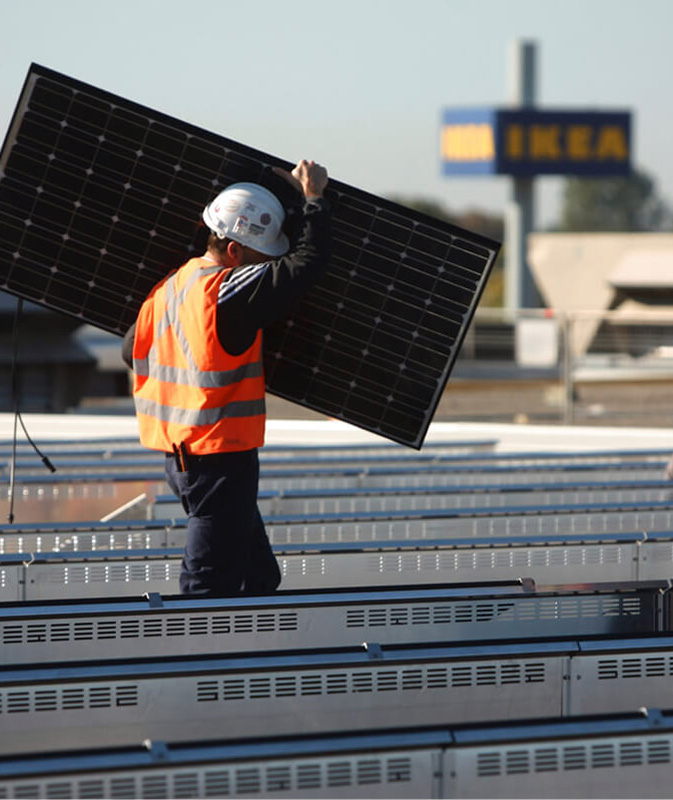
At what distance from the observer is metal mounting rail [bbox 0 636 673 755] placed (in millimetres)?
4055

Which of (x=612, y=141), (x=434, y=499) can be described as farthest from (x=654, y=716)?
(x=612, y=141)

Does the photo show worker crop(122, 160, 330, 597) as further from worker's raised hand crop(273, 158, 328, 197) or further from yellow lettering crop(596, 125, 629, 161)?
yellow lettering crop(596, 125, 629, 161)

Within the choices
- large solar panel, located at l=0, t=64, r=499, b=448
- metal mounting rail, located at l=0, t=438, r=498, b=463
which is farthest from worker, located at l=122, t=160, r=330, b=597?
metal mounting rail, located at l=0, t=438, r=498, b=463

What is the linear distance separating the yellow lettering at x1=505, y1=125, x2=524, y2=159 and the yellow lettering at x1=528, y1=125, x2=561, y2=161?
1.25 feet

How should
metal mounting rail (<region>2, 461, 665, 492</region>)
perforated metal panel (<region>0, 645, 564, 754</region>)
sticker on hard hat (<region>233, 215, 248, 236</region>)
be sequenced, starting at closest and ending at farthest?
1. perforated metal panel (<region>0, 645, 564, 754</region>)
2. sticker on hard hat (<region>233, 215, 248, 236</region>)
3. metal mounting rail (<region>2, 461, 665, 492</region>)

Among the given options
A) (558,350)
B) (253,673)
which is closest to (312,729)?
(253,673)

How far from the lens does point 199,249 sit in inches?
247

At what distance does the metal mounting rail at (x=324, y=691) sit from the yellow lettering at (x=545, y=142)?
149ft

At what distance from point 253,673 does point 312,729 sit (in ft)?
0.87

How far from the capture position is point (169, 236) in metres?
6.26

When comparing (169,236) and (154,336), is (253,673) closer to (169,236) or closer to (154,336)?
(154,336)

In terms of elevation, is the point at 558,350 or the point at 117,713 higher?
the point at 558,350

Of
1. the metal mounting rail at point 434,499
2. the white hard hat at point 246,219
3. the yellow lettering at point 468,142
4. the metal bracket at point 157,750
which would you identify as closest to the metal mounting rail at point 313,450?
the metal mounting rail at point 434,499

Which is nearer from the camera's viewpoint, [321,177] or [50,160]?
[321,177]
